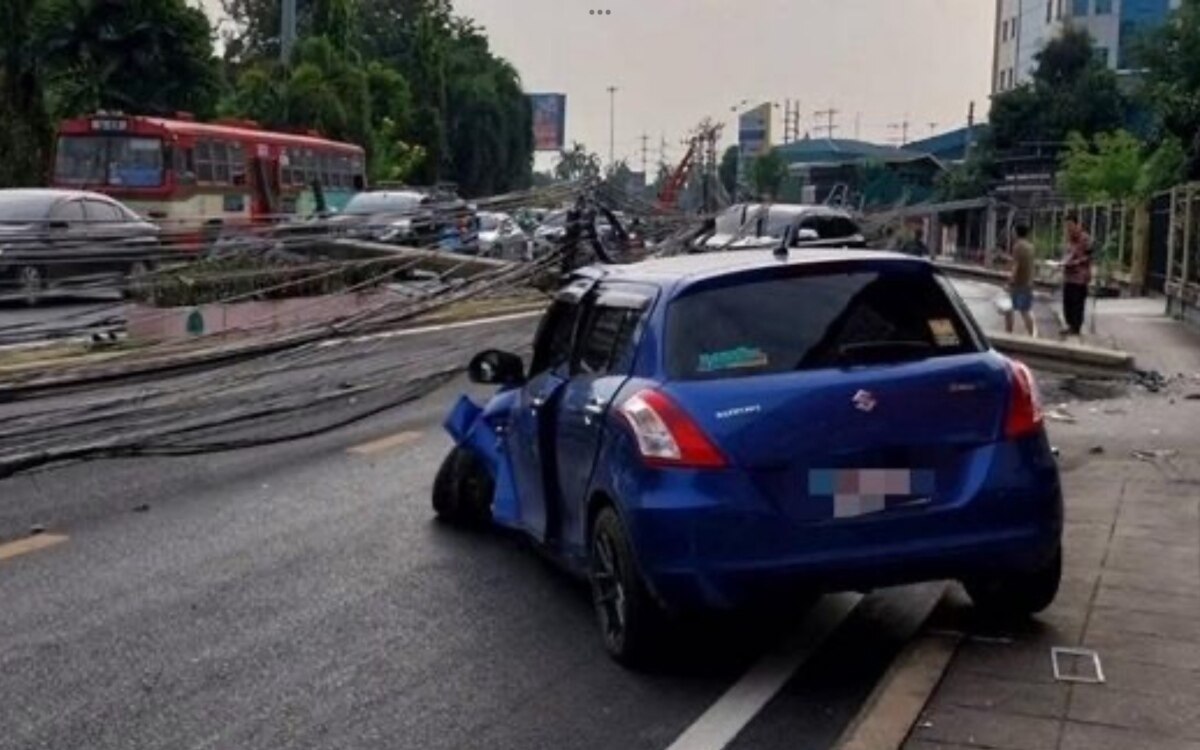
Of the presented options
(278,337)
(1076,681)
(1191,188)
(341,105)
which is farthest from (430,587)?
(341,105)

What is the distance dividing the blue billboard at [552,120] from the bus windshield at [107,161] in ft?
340

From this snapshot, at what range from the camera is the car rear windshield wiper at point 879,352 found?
259 inches

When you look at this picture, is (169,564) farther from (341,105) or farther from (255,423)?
(341,105)

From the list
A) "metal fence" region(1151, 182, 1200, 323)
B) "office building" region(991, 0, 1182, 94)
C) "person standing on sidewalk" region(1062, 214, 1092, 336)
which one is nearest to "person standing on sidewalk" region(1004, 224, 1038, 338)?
"person standing on sidewalk" region(1062, 214, 1092, 336)

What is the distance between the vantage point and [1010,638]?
6824 mm

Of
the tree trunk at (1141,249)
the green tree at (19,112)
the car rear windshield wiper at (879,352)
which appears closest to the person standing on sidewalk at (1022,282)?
the tree trunk at (1141,249)

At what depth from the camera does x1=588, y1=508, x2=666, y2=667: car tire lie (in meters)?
6.49

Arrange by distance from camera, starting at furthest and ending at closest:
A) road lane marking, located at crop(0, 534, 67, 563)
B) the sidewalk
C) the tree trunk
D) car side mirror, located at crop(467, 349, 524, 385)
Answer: the tree trunk → road lane marking, located at crop(0, 534, 67, 563) → car side mirror, located at crop(467, 349, 524, 385) → the sidewalk

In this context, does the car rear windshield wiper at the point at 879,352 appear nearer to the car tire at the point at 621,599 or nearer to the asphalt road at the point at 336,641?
the asphalt road at the point at 336,641

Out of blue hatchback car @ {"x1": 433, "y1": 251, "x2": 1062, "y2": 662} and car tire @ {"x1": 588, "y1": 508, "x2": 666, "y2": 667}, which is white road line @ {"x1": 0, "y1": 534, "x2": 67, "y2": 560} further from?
car tire @ {"x1": 588, "y1": 508, "x2": 666, "y2": 667}

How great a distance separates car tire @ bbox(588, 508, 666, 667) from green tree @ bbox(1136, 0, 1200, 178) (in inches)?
1477

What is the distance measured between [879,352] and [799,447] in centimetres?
61

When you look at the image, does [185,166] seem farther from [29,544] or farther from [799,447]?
[799,447]

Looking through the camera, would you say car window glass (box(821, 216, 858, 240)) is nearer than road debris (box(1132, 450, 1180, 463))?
No
